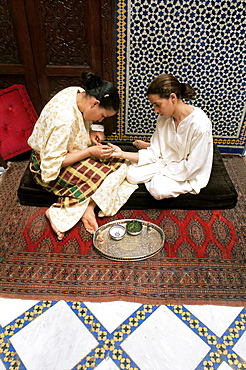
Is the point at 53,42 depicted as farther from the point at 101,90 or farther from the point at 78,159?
the point at 78,159

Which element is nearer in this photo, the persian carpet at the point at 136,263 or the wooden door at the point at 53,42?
the persian carpet at the point at 136,263

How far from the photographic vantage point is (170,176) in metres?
2.82

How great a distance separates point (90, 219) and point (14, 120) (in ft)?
5.21

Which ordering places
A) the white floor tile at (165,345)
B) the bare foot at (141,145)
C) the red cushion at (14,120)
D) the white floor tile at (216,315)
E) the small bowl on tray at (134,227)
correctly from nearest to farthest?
the white floor tile at (165,345), the white floor tile at (216,315), the small bowl on tray at (134,227), the bare foot at (141,145), the red cushion at (14,120)

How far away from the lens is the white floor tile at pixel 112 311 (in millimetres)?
2068

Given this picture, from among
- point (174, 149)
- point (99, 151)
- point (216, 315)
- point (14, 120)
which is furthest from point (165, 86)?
point (14, 120)

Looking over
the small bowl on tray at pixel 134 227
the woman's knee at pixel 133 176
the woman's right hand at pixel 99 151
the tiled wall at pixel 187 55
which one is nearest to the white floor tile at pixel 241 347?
the small bowl on tray at pixel 134 227

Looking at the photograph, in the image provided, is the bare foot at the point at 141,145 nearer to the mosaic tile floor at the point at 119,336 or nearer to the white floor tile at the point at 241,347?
the mosaic tile floor at the point at 119,336

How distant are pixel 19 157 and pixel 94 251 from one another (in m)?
1.66

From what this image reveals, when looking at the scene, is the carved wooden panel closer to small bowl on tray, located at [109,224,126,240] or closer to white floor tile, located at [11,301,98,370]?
small bowl on tray, located at [109,224,126,240]

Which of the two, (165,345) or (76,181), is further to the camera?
(76,181)

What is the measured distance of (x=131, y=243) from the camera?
2.51 metres

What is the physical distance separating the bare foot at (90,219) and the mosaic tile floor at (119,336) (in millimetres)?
668

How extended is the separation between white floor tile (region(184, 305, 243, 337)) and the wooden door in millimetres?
2455
